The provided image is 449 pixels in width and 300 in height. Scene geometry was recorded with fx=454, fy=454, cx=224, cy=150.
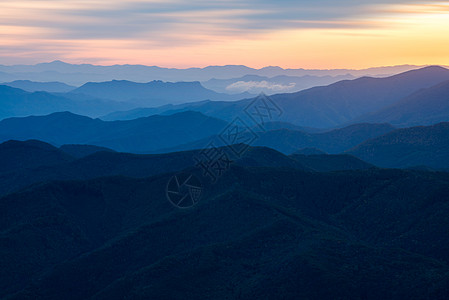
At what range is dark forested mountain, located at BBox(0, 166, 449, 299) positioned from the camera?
49.0 metres

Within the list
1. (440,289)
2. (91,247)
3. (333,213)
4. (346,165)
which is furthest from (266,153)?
(440,289)

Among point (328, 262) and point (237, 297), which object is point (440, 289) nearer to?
point (328, 262)

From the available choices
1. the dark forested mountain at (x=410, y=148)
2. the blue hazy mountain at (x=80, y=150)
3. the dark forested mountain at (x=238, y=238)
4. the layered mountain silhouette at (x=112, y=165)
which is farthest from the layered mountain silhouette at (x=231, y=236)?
the blue hazy mountain at (x=80, y=150)

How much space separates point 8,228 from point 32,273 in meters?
12.3

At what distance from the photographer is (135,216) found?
254ft

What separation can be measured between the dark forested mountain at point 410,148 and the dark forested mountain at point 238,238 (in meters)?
89.7

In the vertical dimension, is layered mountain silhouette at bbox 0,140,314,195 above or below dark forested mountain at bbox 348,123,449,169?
above

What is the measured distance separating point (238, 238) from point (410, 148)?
132 metres

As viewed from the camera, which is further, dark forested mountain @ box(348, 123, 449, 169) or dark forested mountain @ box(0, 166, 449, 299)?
dark forested mountain @ box(348, 123, 449, 169)

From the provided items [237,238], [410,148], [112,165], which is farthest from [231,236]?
[410,148]

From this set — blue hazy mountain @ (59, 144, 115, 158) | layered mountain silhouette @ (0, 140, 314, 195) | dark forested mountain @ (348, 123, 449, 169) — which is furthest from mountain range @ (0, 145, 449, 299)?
blue hazy mountain @ (59, 144, 115, 158)

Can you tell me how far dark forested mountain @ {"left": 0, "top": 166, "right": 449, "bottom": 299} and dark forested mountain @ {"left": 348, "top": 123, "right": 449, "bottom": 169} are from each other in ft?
294

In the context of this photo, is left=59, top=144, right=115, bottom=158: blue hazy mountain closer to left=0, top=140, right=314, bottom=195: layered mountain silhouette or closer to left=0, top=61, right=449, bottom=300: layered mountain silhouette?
left=0, top=140, right=314, bottom=195: layered mountain silhouette

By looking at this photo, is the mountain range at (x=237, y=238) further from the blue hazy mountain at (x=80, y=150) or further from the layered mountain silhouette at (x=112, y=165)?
the blue hazy mountain at (x=80, y=150)
